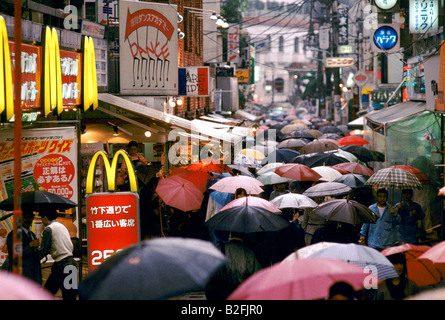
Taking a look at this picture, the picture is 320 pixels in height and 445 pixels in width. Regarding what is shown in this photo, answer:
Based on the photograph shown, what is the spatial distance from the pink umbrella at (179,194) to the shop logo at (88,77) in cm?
210

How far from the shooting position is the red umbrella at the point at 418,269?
6.37 metres

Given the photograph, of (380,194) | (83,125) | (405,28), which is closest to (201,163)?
(83,125)

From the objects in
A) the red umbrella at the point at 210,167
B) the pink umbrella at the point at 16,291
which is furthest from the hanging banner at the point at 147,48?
the pink umbrella at the point at 16,291

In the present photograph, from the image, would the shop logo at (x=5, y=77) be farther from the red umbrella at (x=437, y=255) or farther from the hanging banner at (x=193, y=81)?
the hanging banner at (x=193, y=81)

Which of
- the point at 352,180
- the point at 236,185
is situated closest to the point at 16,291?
the point at 236,185

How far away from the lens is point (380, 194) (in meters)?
9.83

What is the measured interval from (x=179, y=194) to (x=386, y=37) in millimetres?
10115

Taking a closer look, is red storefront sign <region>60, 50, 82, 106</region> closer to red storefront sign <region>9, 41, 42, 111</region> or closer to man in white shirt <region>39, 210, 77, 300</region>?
red storefront sign <region>9, 41, 42, 111</region>

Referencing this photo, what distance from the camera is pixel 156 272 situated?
4441mm

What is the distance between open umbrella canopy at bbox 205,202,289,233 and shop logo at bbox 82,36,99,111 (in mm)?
4467

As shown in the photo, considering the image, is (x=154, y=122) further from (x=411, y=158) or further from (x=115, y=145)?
(x=411, y=158)

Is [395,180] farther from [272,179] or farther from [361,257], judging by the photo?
[361,257]

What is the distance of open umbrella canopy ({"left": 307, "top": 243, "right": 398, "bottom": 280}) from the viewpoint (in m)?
5.58

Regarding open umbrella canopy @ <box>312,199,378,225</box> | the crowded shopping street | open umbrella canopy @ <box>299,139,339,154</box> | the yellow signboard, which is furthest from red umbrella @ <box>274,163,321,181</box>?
the yellow signboard
